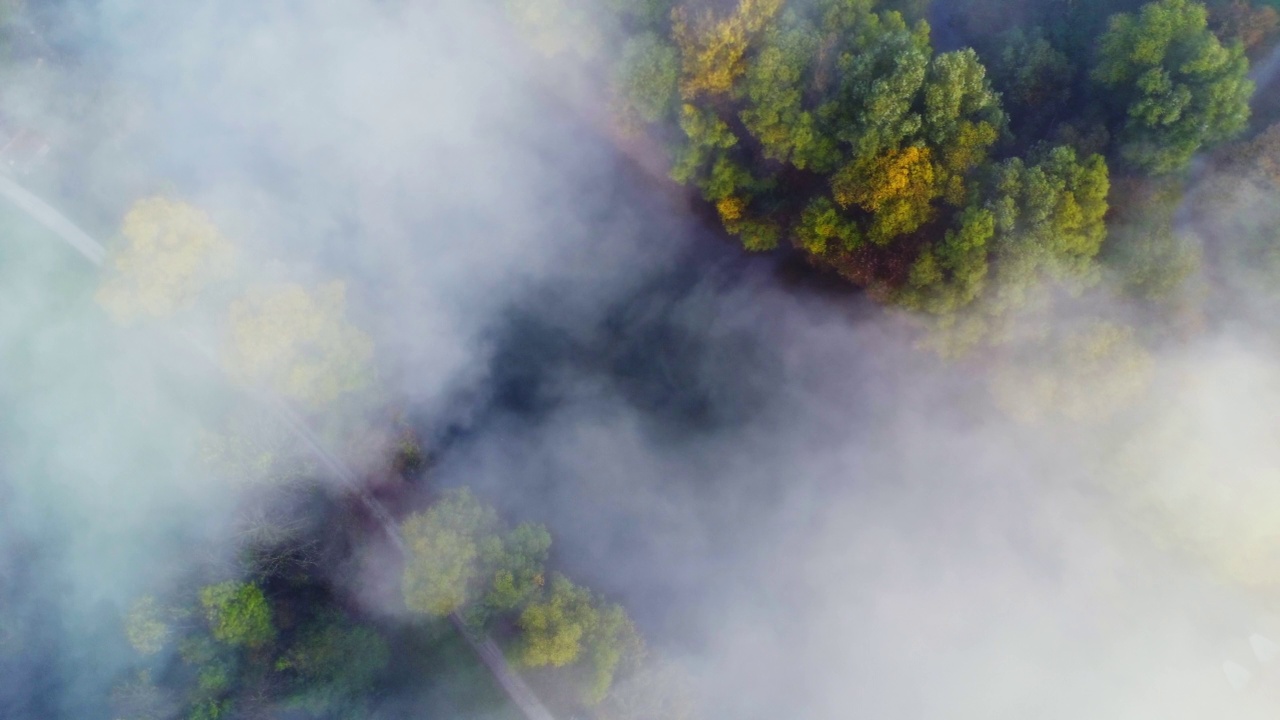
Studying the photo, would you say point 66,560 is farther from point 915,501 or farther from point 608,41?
point 915,501

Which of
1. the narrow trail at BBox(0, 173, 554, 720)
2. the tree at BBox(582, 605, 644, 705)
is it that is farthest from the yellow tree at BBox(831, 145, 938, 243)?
the narrow trail at BBox(0, 173, 554, 720)

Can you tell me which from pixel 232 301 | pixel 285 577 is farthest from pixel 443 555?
pixel 232 301

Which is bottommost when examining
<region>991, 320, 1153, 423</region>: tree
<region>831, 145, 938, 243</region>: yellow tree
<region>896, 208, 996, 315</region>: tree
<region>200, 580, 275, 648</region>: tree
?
<region>200, 580, 275, 648</region>: tree

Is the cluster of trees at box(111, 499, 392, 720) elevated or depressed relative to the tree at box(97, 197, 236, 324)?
depressed

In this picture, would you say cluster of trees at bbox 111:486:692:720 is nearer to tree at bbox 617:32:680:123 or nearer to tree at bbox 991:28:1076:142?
tree at bbox 617:32:680:123

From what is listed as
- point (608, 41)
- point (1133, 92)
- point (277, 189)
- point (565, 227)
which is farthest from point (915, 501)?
point (277, 189)

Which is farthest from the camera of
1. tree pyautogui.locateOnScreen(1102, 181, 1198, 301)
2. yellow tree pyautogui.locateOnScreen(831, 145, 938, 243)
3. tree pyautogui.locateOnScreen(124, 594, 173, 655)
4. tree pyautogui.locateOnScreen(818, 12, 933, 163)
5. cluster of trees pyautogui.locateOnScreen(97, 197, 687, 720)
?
cluster of trees pyautogui.locateOnScreen(97, 197, 687, 720)
